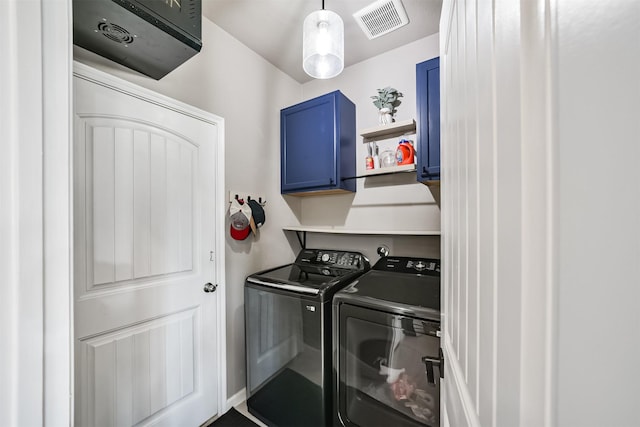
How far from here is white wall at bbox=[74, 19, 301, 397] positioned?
1.68 meters

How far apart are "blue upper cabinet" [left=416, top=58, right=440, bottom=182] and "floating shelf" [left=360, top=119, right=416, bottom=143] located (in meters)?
0.23

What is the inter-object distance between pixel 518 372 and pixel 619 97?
276 millimetres

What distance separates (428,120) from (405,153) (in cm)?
30

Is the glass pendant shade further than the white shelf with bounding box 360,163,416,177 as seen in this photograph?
No

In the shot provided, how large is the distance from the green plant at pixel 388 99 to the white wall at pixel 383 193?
49mm

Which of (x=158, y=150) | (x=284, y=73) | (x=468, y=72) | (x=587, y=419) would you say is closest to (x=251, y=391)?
(x=158, y=150)

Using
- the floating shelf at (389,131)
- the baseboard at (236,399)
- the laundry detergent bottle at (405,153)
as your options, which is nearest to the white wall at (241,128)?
the baseboard at (236,399)

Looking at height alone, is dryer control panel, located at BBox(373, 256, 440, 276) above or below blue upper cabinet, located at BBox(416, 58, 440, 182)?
below

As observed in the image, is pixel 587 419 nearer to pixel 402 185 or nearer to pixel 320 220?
pixel 402 185

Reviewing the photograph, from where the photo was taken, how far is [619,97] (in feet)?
0.55

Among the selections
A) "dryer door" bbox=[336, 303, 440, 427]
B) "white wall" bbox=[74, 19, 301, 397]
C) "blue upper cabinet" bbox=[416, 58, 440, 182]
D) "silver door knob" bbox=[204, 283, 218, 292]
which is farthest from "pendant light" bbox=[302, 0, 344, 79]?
"silver door knob" bbox=[204, 283, 218, 292]

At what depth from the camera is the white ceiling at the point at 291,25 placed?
5.26 ft

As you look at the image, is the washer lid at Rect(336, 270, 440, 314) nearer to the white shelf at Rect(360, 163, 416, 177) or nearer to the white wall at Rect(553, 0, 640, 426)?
the white shelf at Rect(360, 163, 416, 177)
